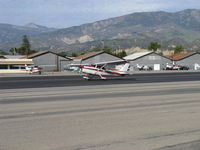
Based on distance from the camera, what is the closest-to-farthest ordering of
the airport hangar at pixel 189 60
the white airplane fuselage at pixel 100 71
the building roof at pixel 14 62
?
the white airplane fuselage at pixel 100 71
the building roof at pixel 14 62
the airport hangar at pixel 189 60

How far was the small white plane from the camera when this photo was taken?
39.8 m

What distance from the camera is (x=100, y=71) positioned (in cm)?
4059

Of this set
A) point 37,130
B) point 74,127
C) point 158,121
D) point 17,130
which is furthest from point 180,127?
point 17,130

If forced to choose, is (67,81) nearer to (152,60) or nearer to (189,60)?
(152,60)

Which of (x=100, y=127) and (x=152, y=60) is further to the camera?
(x=152, y=60)

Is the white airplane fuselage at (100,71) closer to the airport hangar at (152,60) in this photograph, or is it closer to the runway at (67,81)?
the runway at (67,81)

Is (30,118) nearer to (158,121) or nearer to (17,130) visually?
(17,130)

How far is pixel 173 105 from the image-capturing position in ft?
51.3

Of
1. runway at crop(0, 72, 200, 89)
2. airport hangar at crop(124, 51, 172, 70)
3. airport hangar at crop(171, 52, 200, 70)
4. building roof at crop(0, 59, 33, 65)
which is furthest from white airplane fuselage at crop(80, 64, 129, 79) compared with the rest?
airport hangar at crop(171, 52, 200, 70)

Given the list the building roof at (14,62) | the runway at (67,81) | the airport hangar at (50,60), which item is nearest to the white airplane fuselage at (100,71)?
the runway at (67,81)

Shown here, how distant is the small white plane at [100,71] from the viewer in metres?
39.8

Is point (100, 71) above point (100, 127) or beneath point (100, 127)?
above

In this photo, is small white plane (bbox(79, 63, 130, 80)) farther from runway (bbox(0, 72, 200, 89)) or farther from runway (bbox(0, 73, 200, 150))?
runway (bbox(0, 73, 200, 150))

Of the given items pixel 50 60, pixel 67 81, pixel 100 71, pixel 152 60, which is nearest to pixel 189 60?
pixel 152 60
